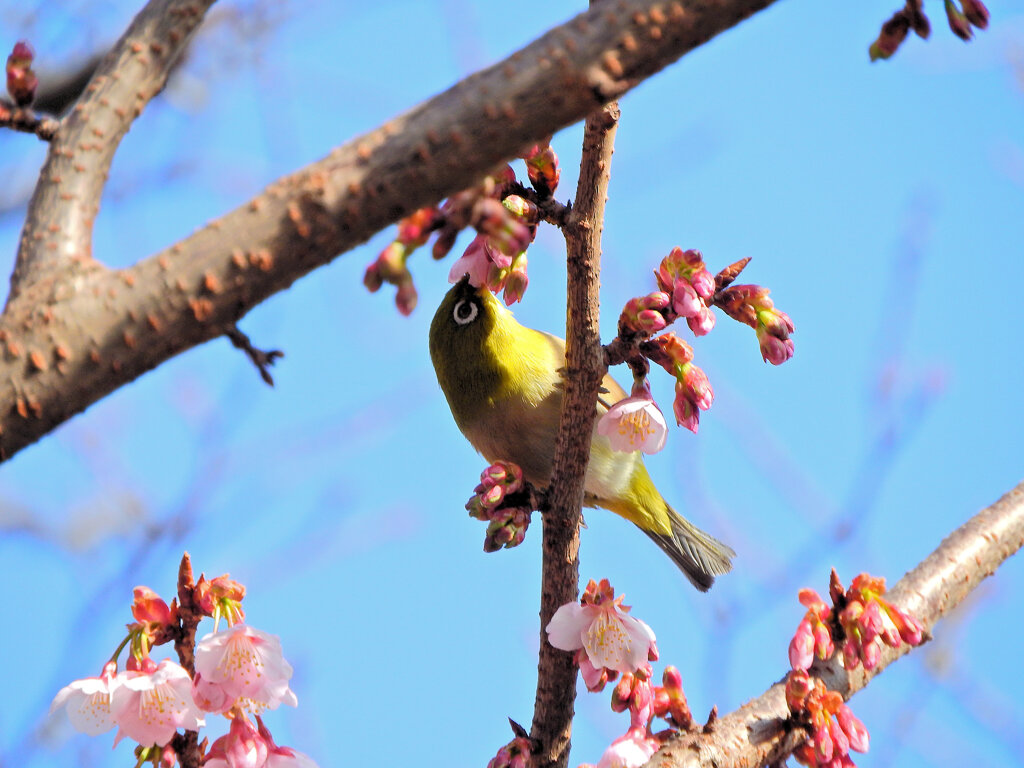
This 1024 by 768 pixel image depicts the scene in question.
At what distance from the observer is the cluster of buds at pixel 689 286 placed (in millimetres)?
2262

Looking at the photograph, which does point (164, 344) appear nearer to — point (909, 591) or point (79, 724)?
point (79, 724)

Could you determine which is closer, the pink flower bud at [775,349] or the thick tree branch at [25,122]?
the thick tree branch at [25,122]

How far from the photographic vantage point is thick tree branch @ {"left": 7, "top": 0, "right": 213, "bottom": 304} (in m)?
1.56

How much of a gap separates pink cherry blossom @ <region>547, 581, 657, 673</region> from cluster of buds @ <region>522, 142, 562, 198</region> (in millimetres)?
1050

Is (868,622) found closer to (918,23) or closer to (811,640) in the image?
(811,640)

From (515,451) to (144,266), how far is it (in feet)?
8.35

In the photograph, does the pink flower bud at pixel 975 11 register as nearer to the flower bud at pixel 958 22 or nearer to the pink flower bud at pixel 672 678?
the flower bud at pixel 958 22

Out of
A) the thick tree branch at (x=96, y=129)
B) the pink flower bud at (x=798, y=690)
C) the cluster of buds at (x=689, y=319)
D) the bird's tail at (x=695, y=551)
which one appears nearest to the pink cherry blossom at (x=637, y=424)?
the cluster of buds at (x=689, y=319)

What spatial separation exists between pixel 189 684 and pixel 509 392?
1942mm

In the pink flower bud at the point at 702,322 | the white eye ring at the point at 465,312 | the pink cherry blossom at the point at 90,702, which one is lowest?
the pink flower bud at the point at 702,322

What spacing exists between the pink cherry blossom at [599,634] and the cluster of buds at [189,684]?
712 millimetres

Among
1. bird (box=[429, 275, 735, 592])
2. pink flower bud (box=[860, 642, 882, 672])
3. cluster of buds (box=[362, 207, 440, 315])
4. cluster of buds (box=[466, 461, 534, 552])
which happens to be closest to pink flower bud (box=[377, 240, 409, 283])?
cluster of buds (box=[362, 207, 440, 315])

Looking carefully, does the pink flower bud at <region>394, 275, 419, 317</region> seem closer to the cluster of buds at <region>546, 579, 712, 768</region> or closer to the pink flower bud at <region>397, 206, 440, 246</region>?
the pink flower bud at <region>397, 206, 440, 246</region>

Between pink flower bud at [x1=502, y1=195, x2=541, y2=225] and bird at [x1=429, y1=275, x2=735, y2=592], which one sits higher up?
bird at [x1=429, y1=275, x2=735, y2=592]
